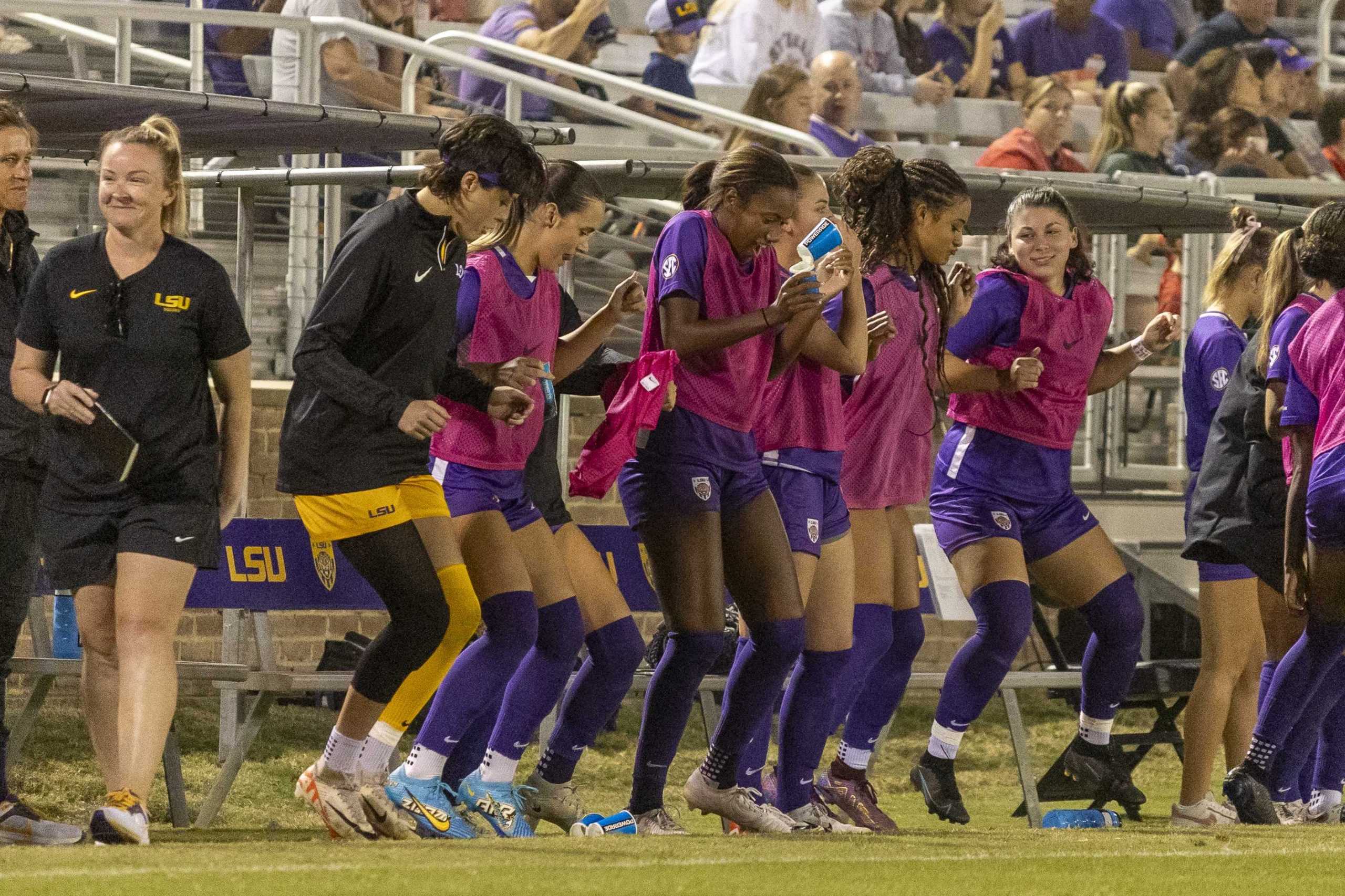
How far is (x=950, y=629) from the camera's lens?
11.6 metres

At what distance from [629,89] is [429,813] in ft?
20.9

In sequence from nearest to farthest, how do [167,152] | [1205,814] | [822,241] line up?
[167,152], [822,241], [1205,814]

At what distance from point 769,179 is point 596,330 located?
80 cm

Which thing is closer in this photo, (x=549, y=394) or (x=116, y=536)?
(x=116, y=536)

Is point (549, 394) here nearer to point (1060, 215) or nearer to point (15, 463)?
point (15, 463)

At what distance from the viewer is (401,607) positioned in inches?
212

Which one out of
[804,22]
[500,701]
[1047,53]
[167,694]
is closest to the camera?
[167,694]

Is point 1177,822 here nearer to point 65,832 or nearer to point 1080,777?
point 1080,777

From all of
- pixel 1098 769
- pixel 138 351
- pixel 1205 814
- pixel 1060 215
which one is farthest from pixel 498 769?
pixel 1060 215

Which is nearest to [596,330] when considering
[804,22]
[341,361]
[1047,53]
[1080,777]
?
[341,361]

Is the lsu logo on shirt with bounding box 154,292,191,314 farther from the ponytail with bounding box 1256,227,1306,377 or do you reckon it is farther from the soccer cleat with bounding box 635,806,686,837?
the ponytail with bounding box 1256,227,1306,377

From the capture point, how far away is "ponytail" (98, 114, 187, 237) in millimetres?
5367

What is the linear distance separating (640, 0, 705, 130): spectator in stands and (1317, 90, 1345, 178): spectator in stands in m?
5.06

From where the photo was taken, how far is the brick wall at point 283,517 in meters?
9.62
